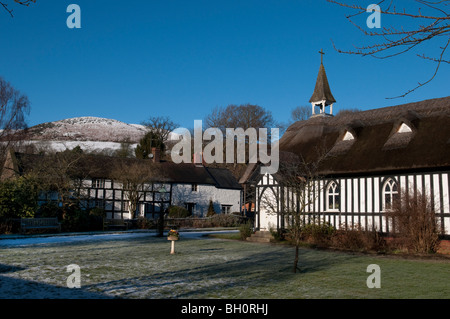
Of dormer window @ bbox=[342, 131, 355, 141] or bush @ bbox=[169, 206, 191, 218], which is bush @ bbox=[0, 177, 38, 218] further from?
dormer window @ bbox=[342, 131, 355, 141]

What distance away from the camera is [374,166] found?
56.4ft

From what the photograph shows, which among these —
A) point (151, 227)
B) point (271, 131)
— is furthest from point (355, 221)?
point (271, 131)

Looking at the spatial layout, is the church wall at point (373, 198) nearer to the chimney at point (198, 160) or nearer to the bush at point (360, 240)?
the bush at point (360, 240)

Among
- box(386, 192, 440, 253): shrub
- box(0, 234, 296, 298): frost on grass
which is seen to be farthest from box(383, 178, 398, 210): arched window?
box(0, 234, 296, 298): frost on grass

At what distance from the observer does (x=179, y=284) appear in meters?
8.76

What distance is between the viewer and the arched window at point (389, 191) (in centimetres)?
1697

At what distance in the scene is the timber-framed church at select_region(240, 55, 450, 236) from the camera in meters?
15.7

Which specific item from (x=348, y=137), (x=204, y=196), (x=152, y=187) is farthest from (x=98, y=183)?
(x=348, y=137)

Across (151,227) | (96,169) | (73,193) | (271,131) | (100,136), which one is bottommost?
(151,227)

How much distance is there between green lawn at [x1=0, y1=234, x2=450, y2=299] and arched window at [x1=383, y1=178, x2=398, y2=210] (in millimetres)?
3719
